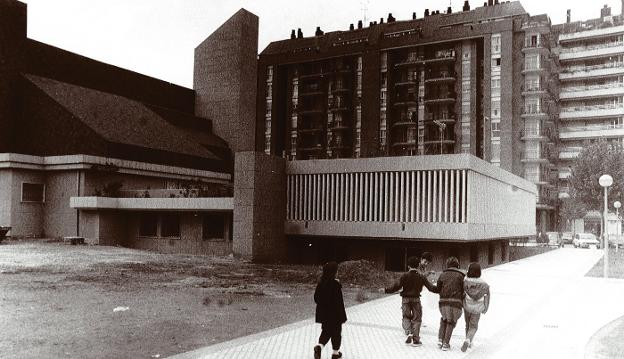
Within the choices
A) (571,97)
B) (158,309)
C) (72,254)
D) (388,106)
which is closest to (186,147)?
(72,254)

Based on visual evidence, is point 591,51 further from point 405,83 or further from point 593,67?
point 405,83

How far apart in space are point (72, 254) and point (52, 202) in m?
12.6

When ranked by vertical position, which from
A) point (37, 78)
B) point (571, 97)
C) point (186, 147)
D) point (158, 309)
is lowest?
point (158, 309)

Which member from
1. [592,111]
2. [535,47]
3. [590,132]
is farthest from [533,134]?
[592,111]

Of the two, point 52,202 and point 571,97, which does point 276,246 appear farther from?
point 571,97

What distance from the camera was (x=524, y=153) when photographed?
65.6 m

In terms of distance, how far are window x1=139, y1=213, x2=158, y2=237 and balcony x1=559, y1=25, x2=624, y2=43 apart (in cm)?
6163

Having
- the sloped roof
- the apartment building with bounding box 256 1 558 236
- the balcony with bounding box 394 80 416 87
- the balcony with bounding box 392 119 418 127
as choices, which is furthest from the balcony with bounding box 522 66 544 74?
the sloped roof

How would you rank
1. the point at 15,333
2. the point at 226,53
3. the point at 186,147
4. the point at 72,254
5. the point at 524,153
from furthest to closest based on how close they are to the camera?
the point at 524,153 < the point at 226,53 < the point at 186,147 < the point at 72,254 < the point at 15,333

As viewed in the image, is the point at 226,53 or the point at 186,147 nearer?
the point at 186,147

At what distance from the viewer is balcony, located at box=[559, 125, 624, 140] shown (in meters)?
70.5

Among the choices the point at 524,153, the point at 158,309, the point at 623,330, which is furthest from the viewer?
the point at 524,153

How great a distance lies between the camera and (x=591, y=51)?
73625 mm

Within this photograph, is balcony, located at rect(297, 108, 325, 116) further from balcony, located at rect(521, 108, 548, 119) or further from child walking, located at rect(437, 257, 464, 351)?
child walking, located at rect(437, 257, 464, 351)
